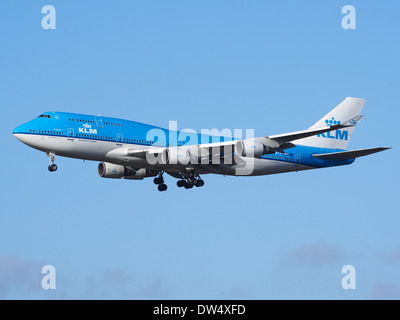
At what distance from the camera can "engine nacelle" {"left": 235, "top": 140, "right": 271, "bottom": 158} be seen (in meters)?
57.4

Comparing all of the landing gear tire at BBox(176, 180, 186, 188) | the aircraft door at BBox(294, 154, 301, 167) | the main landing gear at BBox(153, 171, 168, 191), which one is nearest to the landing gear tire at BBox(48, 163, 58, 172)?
the main landing gear at BBox(153, 171, 168, 191)

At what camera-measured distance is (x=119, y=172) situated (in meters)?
63.9

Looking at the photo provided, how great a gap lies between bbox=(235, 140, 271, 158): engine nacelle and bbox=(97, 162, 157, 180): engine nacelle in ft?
32.8

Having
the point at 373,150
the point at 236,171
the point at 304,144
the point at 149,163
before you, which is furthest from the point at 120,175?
the point at 373,150

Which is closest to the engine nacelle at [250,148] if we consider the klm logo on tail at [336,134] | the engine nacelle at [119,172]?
the engine nacelle at [119,172]

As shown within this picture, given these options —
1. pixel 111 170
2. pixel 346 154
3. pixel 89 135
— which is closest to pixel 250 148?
pixel 346 154

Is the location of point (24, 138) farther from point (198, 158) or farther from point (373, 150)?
point (373, 150)

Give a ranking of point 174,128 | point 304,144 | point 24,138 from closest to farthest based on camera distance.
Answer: point 24,138 → point 174,128 → point 304,144

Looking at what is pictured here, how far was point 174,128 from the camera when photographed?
6247 centimetres

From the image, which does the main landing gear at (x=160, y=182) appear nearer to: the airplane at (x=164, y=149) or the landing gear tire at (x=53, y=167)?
the airplane at (x=164, y=149)

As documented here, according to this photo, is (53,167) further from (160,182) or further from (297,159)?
(297,159)

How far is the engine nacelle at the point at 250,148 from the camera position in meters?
57.4

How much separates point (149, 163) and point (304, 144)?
50.2 feet

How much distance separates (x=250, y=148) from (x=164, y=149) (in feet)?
21.9
